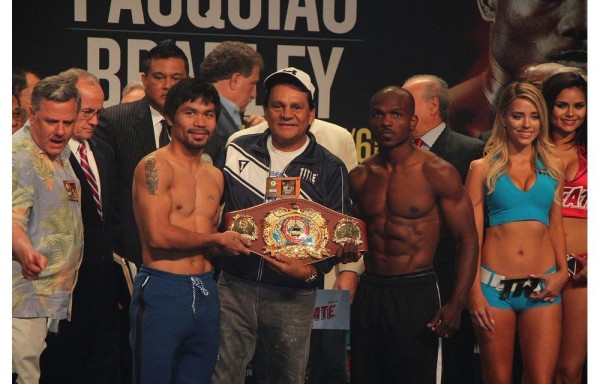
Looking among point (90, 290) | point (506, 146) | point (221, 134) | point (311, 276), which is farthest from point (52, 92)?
point (506, 146)

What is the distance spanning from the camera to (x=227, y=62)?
484 cm

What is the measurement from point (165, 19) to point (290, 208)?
1.25 meters

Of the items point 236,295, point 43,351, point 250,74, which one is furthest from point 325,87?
point 43,351

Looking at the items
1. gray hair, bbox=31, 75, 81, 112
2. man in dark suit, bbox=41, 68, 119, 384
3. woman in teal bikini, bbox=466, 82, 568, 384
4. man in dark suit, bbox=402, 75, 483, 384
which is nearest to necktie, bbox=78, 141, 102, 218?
man in dark suit, bbox=41, 68, 119, 384

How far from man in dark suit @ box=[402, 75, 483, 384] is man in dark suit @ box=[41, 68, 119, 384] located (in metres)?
1.65

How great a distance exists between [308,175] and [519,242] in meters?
1.17

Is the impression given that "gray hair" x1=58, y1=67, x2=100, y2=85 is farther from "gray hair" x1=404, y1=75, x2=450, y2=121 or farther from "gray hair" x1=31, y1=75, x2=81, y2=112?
"gray hair" x1=404, y1=75, x2=450, y2=121

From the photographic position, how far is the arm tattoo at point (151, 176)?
428cm

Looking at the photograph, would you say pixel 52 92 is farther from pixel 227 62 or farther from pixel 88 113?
pixel 227 62

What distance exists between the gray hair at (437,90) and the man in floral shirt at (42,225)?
184 cm

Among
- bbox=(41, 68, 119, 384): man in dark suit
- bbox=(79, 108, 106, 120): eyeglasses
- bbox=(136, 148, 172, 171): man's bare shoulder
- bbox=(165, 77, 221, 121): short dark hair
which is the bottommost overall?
bbox=(41, 68, 119, 384): man in dark suit

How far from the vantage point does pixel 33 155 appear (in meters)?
4.55

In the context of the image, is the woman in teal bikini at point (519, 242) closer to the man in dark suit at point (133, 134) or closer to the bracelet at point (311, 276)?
the bracelet at point (311, 276)

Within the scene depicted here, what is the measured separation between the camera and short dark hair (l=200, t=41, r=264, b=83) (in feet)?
15.9
